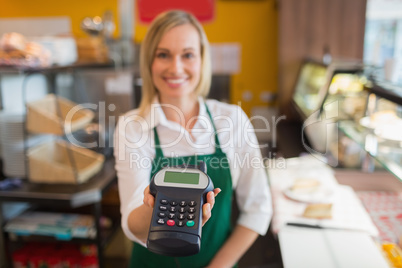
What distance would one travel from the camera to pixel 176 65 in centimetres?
56

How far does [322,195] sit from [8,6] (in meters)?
3.59

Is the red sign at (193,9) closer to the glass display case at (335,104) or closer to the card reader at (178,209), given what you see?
the card reader at (178,209)

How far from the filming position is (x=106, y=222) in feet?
5.62

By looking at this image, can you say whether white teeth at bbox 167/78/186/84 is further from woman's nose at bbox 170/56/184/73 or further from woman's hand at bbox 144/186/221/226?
woman's hand at bbox 144/186/221/226

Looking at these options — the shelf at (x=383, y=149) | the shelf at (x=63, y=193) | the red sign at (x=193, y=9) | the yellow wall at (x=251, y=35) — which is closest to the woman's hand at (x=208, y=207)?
the red sign at (x=193, y=9)

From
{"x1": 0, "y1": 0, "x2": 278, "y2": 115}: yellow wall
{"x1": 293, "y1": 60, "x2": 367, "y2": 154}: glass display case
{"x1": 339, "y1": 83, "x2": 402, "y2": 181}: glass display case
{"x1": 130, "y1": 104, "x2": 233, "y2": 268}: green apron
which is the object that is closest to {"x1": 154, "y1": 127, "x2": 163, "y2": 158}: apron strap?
{"x1": 130, "y1": 104, "x2": 233, "y2": 268}: green apron

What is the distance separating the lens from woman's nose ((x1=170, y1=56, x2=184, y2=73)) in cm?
56

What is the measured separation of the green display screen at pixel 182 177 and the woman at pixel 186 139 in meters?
0.09

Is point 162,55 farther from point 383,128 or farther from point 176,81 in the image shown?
point 383,128

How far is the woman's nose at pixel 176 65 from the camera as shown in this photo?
56cm

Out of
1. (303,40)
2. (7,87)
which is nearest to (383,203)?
(7,87)

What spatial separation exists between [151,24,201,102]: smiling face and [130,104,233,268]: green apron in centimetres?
8

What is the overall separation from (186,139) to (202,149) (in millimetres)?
40

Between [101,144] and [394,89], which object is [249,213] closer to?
[394,89]
